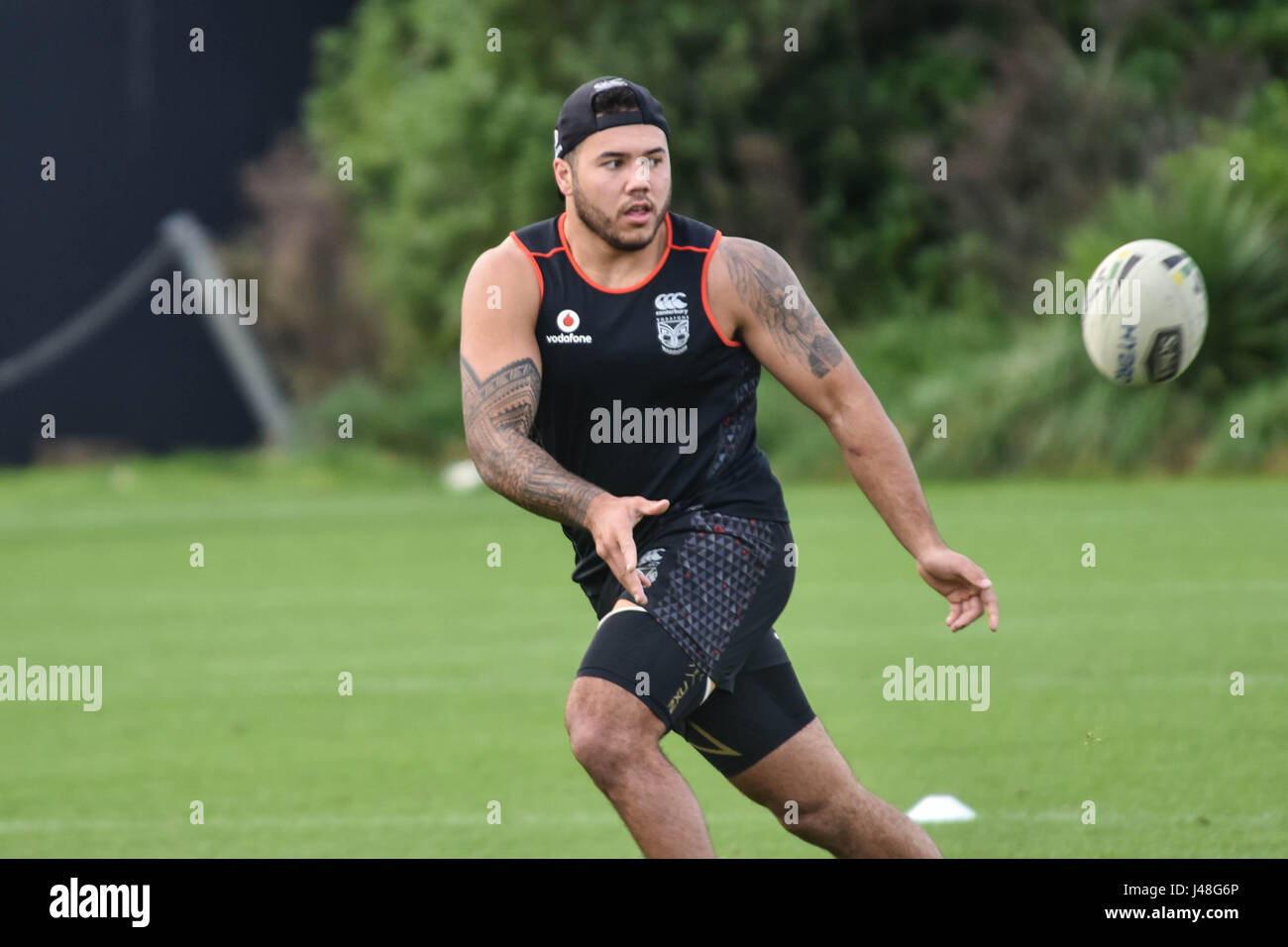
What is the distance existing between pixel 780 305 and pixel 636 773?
1.45m

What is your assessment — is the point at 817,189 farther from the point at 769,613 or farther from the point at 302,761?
the point at 769,613

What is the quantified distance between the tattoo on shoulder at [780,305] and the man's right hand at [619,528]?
2.89 ft

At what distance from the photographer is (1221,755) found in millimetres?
7910

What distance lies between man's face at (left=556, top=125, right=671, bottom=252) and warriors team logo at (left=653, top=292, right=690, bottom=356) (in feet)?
0.58

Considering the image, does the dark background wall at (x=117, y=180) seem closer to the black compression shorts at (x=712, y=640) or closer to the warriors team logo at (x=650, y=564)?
the black compression shorts at (x=712, y=640)

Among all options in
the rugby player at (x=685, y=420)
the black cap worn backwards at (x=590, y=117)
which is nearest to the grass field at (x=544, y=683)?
the rugby player at (x=685, y=420)

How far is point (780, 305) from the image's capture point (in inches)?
205

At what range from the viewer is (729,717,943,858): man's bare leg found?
5109 mm

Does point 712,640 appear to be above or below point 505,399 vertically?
below

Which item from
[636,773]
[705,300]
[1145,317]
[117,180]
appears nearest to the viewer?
[636,773]

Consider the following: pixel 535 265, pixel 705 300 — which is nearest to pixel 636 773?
pixel 705 300

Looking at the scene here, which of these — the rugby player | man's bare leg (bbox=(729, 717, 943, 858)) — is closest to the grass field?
man's bare leg (bbox=(729, 717, 943, 858))

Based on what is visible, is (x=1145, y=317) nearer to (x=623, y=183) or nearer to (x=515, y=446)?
(x=623, y=183)
